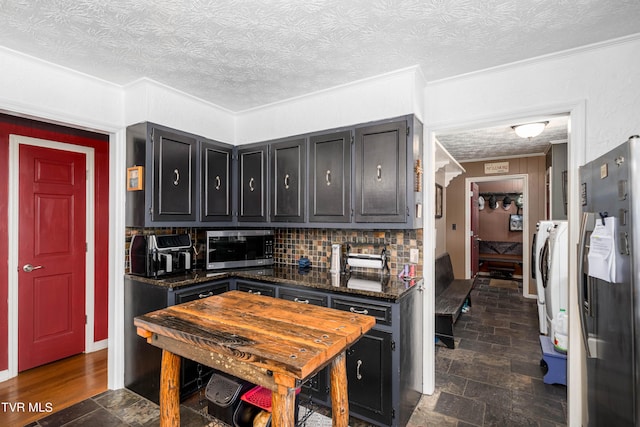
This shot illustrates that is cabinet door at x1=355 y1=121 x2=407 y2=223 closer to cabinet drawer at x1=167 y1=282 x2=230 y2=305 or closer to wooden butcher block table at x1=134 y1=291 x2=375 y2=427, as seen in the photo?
wooden butcher block table at x1=134 y1=291 x2=375 y2=427

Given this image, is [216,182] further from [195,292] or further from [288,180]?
[195,292]

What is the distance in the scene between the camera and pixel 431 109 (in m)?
2.70

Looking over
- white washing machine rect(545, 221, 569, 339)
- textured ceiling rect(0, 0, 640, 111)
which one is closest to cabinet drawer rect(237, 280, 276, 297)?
textured ceiling rect(0, 0, 640, 111)

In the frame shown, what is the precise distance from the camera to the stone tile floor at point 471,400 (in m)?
2.32

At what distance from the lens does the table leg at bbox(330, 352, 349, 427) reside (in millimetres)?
1565

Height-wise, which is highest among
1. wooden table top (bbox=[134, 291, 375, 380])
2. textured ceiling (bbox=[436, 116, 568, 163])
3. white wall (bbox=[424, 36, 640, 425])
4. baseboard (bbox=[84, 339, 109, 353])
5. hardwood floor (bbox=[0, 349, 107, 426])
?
textured ceiling (bbox=[436, 116, 568, 163])

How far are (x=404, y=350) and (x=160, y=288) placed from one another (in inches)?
74.8

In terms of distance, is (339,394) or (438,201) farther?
(438,201)

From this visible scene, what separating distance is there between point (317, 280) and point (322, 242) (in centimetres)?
72

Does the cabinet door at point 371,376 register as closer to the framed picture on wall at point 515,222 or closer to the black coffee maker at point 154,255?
the black coffee maker at point 154,255

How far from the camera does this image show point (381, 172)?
2.57 metres

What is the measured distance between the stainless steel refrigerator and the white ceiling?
89 centimetres

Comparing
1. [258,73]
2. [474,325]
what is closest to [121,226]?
[258,73]

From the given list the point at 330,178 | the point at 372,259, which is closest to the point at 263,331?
the point at 372,259
